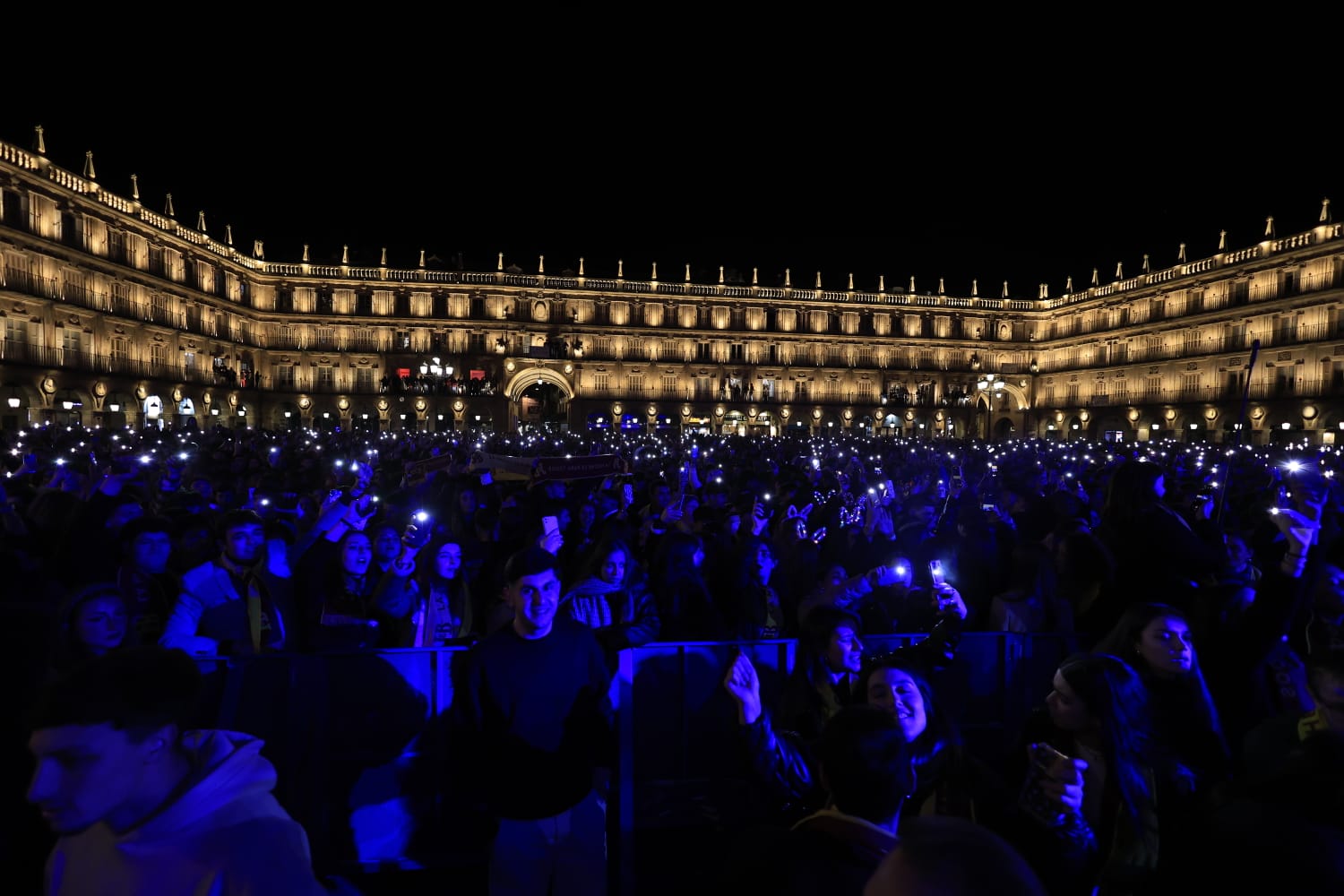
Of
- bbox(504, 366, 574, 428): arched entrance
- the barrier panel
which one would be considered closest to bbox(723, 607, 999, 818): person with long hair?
the barrier panel

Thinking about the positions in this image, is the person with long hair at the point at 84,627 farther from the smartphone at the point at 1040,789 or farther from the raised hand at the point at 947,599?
the raised hand at the point at 947,599

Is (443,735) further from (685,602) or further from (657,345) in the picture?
(657,345)

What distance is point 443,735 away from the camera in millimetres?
4668

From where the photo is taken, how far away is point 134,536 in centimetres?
487

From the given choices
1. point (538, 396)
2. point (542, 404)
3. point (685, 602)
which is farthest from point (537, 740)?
point (538, 396)

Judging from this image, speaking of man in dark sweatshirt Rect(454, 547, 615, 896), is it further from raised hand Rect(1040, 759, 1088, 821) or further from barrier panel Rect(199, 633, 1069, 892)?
raised hand Rect(1040, 759, 1088, 821)

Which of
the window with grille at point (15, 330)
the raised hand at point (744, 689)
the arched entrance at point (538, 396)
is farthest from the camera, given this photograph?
the arched entrance at point (538, 396)

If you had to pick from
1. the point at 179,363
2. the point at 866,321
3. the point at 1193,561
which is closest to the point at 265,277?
the point at 179,363

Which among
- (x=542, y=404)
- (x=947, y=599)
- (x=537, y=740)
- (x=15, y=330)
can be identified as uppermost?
(x=15, y=330)

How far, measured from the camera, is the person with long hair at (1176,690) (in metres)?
3.16

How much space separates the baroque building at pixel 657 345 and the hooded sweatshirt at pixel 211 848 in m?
38.9

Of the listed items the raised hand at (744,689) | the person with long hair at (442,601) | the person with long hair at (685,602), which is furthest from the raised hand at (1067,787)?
the person with long hair at (442,601)

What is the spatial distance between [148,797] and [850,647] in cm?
281

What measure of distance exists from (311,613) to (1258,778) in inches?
208
